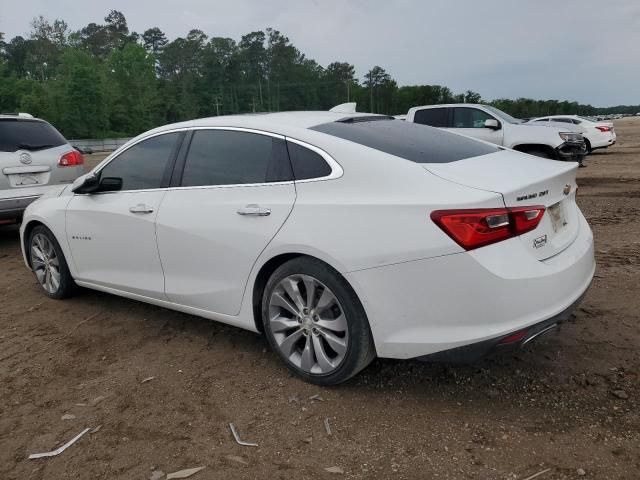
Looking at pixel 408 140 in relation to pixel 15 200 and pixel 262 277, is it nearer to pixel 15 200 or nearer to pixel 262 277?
pixel 262 277

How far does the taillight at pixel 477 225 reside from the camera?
102 inches

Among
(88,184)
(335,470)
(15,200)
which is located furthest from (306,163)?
(15,200)

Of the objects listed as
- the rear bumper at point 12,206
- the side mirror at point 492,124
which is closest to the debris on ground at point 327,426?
the rear bumper at point 12,206

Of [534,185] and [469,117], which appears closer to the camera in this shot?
[534,185]

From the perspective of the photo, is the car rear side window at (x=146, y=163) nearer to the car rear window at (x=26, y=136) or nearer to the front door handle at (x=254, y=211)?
the front door handle at (x=254, y=211)

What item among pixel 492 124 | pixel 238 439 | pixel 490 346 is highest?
pixel 492 124

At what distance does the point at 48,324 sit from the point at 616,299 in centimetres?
449

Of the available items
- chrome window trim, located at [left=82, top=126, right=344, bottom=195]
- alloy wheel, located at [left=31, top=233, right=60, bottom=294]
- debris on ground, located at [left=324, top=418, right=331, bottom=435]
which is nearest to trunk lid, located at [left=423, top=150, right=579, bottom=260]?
chrome window trim, located at [left=82, top=126, right=344, bottom=195]

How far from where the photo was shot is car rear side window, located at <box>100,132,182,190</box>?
3984 millimetres

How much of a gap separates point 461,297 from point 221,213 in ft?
5.17

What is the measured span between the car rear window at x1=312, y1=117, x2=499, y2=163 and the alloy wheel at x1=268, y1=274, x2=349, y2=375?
869 mm

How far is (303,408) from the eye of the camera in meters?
3.03

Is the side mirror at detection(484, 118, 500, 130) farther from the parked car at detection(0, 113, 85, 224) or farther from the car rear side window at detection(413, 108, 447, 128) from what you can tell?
the parked car at detection(0, 113, 85, 224)

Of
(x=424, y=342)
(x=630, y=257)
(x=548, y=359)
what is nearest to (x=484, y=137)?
(x=630, y=257)
